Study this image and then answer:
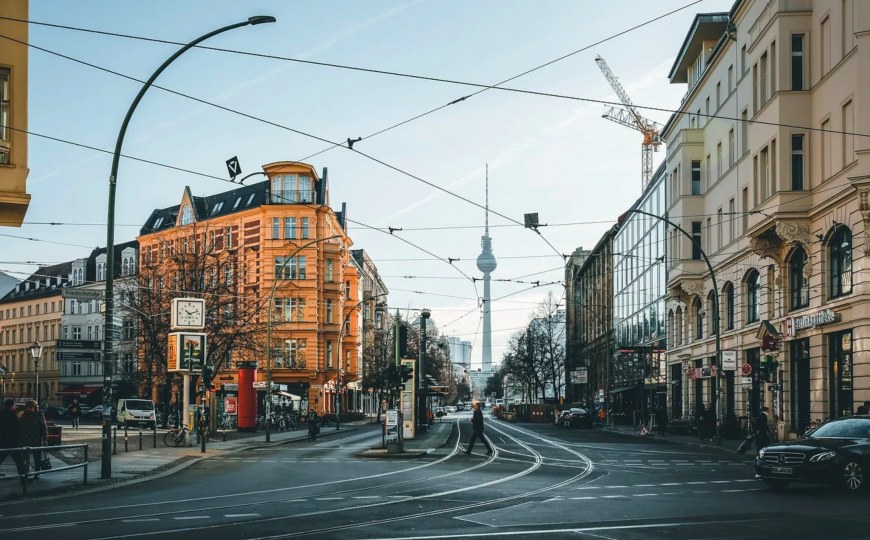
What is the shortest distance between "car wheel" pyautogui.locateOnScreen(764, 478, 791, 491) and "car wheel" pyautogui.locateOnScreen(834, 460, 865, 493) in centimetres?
97

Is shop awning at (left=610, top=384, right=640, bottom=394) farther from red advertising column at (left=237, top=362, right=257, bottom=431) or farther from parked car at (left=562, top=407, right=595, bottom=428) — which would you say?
red advertising column at (left=237, top=362, right=257, bottom=431)

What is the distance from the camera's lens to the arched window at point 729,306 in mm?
49781

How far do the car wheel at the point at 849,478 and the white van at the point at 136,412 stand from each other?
44.6 meters

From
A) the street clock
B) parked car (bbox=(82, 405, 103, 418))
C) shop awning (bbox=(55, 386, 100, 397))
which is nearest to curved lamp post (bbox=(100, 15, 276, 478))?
the street clock

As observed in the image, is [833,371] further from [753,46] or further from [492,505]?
[492,505]

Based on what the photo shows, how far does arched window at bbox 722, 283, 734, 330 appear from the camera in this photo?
A: 49781 mm

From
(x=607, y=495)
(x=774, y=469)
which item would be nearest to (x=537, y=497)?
(x=607, y=495)

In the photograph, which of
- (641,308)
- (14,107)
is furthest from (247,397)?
(14,107)

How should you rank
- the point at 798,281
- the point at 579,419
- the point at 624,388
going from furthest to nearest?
the point at 624,388 → the point at 579,419 → the point at 798,281

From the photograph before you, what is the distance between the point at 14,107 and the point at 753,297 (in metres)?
32.8

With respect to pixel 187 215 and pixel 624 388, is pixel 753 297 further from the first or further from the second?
pixel 187 215

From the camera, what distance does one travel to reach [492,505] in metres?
17.1

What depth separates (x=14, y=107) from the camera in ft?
75.8

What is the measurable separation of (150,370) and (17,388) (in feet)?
228
